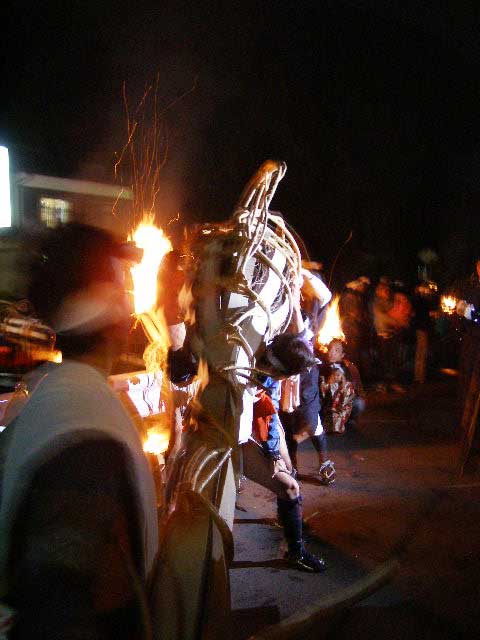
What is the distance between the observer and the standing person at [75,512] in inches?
41.4

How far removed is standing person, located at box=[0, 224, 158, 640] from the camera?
1052mm

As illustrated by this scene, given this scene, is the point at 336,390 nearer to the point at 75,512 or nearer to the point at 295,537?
the point at 295,537

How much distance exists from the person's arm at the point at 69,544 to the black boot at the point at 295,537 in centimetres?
312

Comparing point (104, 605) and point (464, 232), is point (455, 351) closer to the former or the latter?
point (464, 232)

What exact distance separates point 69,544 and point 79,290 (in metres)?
0.70

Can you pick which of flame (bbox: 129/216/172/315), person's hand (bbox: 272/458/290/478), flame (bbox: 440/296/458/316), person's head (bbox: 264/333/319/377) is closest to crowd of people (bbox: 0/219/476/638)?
person's head (bbox: 264/333/319/377)

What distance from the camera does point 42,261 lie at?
152 centimetres

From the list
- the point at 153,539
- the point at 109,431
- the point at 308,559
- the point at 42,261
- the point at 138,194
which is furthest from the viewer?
the point at 138,194

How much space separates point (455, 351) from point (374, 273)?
4.08m

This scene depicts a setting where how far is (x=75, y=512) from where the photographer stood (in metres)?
1.08

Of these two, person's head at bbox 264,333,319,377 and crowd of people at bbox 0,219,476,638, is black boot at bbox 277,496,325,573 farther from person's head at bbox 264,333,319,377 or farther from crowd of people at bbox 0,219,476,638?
crowd of people at bbox 0,219,476,638

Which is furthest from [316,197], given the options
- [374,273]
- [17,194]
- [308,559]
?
[308,559]

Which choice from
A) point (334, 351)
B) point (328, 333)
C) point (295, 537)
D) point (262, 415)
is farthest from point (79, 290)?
point (328, 333)

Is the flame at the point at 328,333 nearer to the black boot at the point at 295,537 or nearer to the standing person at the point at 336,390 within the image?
the standing person at the point at 336,390
